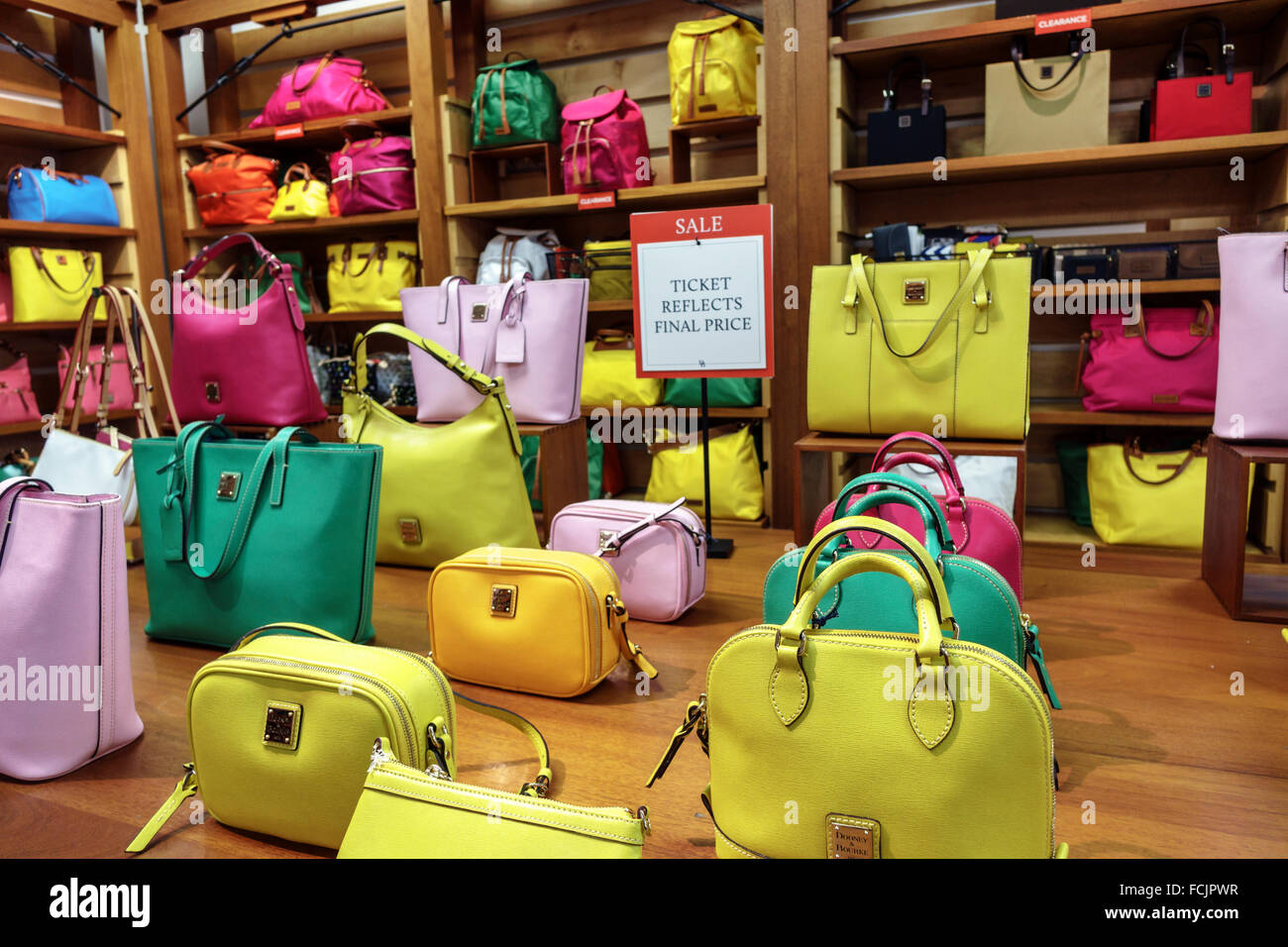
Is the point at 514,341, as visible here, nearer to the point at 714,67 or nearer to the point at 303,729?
the point at 714,67

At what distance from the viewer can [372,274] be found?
4277 mm

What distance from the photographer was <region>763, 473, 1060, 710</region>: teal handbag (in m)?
1.40

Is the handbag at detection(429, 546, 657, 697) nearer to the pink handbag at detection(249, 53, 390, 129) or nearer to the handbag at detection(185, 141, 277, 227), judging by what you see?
the pink handbag at detection(249, 53, 390, 129)

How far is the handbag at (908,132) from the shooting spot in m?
3.33

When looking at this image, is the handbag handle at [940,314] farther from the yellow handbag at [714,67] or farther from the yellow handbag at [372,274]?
the yellow handbag at [372,274]

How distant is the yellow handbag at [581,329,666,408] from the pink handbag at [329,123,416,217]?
3.67 ft

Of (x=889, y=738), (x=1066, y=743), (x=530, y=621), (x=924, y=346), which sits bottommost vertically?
(x=1066, y=743)

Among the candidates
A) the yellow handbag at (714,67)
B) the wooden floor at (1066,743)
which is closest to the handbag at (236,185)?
the yellow handbag at (714,67)

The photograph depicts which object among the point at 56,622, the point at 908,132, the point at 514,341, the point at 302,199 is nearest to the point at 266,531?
the point at 56,622

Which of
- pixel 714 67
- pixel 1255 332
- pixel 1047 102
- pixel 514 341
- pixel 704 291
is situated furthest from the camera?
pixel 714 67

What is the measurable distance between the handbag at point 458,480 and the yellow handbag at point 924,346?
0.90 m

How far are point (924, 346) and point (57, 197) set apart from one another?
3.70 metres

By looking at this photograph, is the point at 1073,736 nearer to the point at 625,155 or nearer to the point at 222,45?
the point at 625,155

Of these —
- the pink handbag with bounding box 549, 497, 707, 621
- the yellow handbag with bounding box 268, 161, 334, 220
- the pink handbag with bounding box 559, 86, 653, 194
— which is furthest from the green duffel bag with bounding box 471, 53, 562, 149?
the pink handbag with bounding box 549, 497, 707, 621
